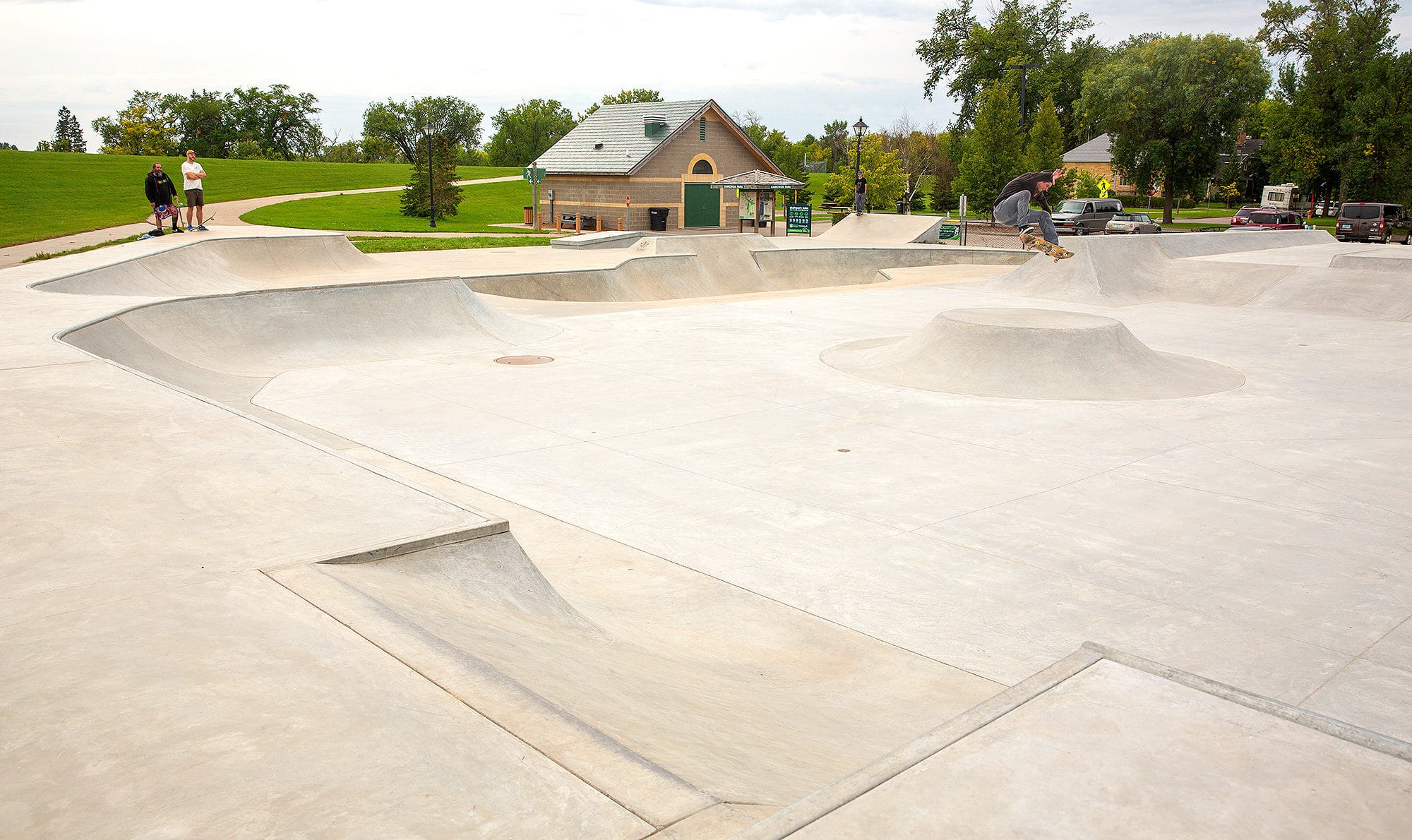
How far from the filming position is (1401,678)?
4.49 metres

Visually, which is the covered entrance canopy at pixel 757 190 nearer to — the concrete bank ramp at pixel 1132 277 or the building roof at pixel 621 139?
the building roof at pixel 621 139

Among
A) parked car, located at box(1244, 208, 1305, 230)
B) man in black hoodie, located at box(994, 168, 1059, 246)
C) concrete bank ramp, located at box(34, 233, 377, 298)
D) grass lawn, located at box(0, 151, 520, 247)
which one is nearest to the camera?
man in black hoodie, located at box(994, 168, 1059, 246)

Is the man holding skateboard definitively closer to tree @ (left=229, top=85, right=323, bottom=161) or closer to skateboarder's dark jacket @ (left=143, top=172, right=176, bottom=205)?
skateboarder's dark jacket @ (left=143, top=172, right=176, bottom=205)

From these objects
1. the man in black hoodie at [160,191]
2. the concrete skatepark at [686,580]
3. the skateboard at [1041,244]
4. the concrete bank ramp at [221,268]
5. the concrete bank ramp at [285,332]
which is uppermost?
the man in black hoodie at [160,191]

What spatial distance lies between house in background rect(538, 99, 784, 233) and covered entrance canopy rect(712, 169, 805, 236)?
3.97 feet

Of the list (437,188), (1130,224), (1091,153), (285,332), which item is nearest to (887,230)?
Answer: (1130,224)

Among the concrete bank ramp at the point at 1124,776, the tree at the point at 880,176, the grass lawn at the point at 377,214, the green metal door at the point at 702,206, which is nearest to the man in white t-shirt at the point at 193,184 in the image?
the grass lawn at the point at 377,214

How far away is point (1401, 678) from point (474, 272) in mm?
17877

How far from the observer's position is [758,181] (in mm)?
37062

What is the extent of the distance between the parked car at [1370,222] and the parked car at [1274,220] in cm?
268

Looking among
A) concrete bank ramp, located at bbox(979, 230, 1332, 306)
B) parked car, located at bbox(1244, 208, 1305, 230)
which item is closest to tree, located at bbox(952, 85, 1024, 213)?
parked car, located at bbox(1244, 208, 1305, 230)

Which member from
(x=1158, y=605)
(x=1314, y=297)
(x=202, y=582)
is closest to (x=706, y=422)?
(x=1158, y=605)

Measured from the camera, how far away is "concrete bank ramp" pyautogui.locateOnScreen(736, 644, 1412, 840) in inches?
96.7

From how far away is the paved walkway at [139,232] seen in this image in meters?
20.0
